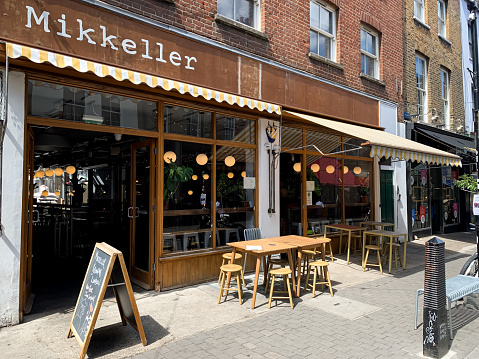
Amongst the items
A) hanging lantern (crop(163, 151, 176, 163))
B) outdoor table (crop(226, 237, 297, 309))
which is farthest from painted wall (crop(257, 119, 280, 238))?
hanging lantern (crop(163, 151, 176, 163))

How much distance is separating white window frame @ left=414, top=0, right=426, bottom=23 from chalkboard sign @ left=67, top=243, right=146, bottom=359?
13573mm

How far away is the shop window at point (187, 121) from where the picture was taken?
20.3 feet

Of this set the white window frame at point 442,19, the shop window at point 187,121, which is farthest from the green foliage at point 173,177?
the white window frame at point 442,19

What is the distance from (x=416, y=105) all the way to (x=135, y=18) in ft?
34.8

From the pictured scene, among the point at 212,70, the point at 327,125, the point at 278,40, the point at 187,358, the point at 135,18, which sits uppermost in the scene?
→ the point at 278,40

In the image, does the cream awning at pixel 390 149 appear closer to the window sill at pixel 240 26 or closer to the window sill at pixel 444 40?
the window sill at pixel 240 26

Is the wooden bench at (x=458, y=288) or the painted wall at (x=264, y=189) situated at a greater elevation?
the painted wall at (x=264, y=189)

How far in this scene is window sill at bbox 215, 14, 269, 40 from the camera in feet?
22.0

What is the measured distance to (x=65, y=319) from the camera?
4.71 meters

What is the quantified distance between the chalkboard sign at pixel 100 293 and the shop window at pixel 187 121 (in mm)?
2734

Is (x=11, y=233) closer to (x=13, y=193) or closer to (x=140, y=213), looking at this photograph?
(x=13, y=193)

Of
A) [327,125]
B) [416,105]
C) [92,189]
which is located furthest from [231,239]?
[416,105]

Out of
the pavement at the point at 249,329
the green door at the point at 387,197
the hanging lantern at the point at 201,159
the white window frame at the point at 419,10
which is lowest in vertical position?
the pavement at the point at 249,329

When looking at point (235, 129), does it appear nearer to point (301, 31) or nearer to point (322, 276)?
point (301, 31)
